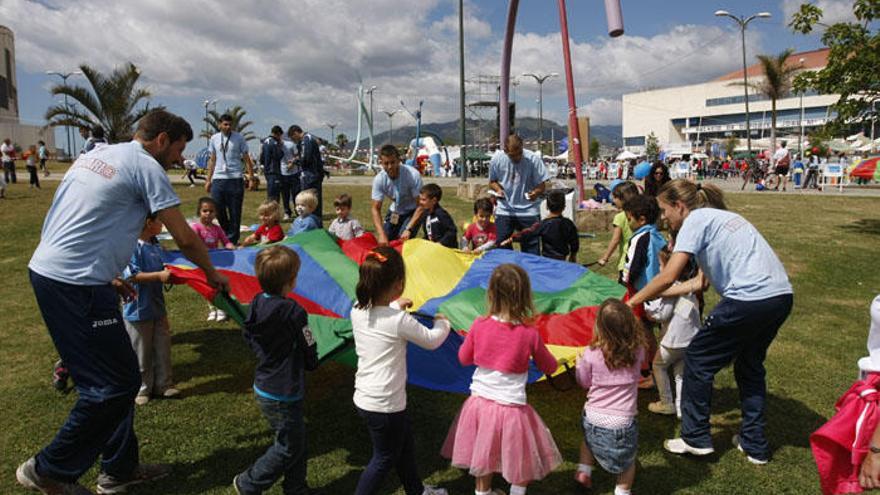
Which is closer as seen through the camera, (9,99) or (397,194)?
(397,194)

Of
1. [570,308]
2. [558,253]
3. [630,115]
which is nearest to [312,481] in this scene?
[570,308]

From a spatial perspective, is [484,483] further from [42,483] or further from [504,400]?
[42,483]

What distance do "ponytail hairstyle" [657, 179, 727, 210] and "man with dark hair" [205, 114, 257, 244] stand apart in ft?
22.2

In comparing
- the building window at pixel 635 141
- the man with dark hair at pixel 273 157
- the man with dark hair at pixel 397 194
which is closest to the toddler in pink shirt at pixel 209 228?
the man with dark hair at pixel 397 194

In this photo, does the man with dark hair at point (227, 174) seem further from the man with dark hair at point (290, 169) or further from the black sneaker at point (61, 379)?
the black sneaker at point (61, 379)

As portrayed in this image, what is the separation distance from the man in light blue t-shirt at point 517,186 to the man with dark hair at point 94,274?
4.18 metres

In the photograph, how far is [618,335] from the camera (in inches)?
128

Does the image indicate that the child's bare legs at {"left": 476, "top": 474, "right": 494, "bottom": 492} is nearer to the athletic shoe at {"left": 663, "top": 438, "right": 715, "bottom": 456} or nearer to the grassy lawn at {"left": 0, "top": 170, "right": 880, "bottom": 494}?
the grassy lawn at {"left": 0, "top": 170, "right": 880, "bottom": 494}

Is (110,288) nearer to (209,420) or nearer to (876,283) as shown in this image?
(209,420)

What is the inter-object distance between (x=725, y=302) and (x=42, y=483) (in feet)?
13.2

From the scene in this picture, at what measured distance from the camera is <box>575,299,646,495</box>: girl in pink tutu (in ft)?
10.7

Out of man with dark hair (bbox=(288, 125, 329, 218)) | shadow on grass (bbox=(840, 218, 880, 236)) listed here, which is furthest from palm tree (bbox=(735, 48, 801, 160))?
man with dark hair (bbox=(288, 125, 329, 218))

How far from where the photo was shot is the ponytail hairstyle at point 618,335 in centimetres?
325

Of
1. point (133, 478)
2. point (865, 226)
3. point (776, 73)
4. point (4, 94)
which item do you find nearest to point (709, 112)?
point (776, 73)
